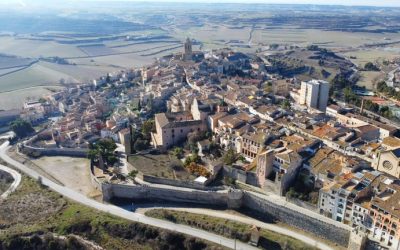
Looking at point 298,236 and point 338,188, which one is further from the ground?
point 338,188

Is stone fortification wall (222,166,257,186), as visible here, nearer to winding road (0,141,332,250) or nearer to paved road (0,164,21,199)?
winding road (0,141,332,250)

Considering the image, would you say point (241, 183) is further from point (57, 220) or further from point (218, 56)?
point (218, 56)

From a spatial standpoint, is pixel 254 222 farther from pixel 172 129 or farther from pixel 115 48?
pixel 115 48

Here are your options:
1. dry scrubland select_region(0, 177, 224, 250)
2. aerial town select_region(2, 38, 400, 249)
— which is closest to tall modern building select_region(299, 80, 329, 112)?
aerial town select_region(2, 38, 400, 249)

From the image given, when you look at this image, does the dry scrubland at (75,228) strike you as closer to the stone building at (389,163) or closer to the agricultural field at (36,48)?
the stone building at (389,163)

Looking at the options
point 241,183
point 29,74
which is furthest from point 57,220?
point 29,74

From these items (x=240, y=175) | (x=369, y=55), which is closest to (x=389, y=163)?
(x=240, y=175)

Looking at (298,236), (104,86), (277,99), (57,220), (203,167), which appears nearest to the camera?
(298,236)
